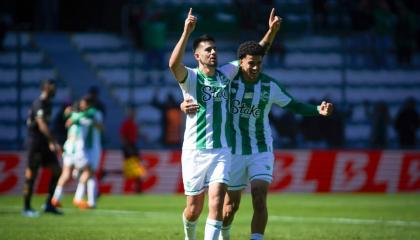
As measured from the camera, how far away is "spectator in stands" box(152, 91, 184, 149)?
28.5m

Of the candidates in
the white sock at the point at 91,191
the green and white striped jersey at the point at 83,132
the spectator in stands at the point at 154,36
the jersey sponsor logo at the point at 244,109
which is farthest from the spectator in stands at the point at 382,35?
the jersey sponsor logo at the point at 244,109

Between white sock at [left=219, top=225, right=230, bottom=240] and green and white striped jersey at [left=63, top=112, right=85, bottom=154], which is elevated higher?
white sock at [left=219, top=225, right=230, bottom=240]

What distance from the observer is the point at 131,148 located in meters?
27.6

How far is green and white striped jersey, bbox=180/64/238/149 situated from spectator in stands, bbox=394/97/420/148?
18.2 meters

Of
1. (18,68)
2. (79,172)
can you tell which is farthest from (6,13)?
(79,172)

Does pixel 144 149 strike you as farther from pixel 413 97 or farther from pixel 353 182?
pixel 413 97

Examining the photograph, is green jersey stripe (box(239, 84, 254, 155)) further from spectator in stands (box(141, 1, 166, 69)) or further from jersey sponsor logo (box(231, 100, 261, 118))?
spectator in stands (box(141, 1, 166, 69))

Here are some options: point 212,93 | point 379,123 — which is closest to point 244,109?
point 212,93

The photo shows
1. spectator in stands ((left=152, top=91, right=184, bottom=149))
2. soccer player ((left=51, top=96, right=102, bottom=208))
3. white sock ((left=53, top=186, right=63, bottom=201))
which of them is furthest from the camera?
spectator in stands ((left=152, top=91, right=184, bottom=149))

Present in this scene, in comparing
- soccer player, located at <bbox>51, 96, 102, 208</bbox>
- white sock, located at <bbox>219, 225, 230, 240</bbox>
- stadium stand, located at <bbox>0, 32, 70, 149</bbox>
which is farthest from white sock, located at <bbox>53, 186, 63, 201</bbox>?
white sock, located at <bbox>219, 225, 230, 240</bbox>

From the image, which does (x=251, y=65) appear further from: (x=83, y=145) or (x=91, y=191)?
(x=83, y=145)

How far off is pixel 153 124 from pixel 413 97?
804cm

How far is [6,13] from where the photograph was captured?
34.6 metres

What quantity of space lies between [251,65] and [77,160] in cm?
1070
